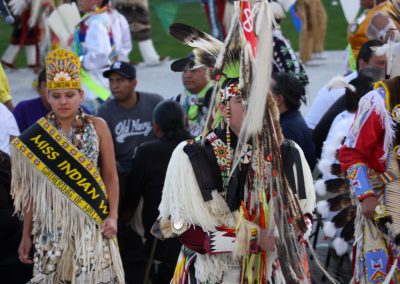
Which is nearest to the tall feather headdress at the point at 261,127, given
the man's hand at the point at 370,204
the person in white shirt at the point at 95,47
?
the man's hand at the point at 370,204

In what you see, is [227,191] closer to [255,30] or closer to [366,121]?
[255,30]

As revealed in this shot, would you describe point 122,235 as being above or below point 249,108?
below

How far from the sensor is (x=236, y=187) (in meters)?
3.80

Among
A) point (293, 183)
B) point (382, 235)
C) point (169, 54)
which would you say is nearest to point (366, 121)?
point (382, 235)

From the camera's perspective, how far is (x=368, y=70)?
636 cm

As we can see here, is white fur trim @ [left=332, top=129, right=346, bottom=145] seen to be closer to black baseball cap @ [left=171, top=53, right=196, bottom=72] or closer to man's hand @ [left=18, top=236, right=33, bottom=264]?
black baseball cap @ [left=171, top=53, right=196, bottom=72]

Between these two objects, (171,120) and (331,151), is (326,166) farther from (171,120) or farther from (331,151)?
(171,120)

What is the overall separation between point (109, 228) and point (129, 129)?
1953mm

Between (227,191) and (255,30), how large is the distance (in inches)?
28.5

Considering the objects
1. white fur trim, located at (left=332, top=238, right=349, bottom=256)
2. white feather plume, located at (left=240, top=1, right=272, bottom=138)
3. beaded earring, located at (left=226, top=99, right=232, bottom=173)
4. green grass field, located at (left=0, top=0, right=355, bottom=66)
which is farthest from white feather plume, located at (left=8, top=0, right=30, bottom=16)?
white feather plume, located at (left=240, top=1, right=272, bottom=138)

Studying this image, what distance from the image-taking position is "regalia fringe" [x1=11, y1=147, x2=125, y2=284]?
5.00m

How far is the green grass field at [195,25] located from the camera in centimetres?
1638

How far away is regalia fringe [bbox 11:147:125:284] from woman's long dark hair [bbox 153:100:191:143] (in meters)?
1.06

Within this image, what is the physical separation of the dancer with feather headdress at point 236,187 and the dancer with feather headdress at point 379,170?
0.84 meters
